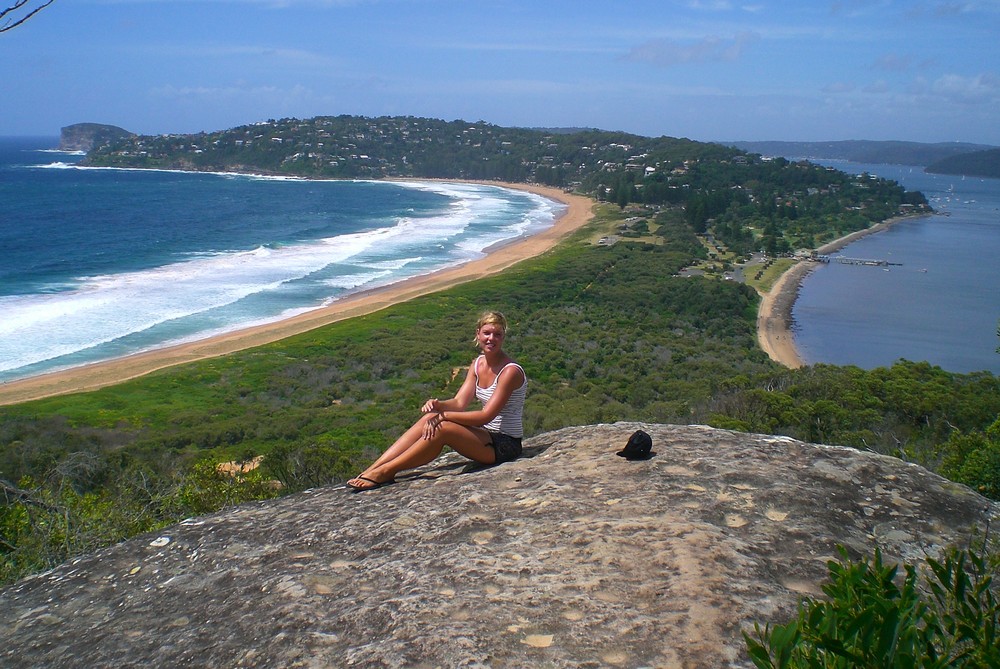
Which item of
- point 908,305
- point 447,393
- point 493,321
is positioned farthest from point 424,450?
point 908,305

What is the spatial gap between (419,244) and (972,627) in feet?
169

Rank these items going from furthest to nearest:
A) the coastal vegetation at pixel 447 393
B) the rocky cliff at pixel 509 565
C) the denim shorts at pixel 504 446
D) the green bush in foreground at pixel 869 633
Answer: the coastal vegetation at pixel 447 393
the denim shorts at pixel 504 446
the rocky cliff at pixel 509 565
the green bush in foreground at pixel 869 633

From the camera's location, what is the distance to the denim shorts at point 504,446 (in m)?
5.18

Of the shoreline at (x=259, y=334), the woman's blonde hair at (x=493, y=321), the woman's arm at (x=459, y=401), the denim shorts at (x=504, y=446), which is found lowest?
the shoreline at (x=259, y=334)

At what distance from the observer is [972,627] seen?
1899mm

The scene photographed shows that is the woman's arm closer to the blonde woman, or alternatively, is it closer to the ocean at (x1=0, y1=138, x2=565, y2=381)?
the blonde woman

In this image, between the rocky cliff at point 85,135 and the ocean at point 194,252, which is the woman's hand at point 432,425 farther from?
the rocky cliff at point 85,135

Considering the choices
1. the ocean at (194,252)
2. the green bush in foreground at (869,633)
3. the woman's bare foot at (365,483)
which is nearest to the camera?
the green bush in foreground at (869,633)

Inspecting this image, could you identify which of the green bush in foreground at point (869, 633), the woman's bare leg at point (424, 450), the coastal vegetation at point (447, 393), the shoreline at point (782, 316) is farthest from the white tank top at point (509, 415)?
the shoreline at point (782, 316)

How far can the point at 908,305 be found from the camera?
4072 centimetres

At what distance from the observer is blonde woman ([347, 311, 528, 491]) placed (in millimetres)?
5000

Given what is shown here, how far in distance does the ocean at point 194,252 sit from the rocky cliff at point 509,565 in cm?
2335

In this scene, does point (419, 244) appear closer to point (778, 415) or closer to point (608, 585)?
point (778, 415)

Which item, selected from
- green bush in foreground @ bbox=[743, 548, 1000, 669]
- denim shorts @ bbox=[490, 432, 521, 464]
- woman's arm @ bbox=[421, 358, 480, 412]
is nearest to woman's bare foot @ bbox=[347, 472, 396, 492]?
woman's arm @ bbox=[421, 358, 480, 412]
